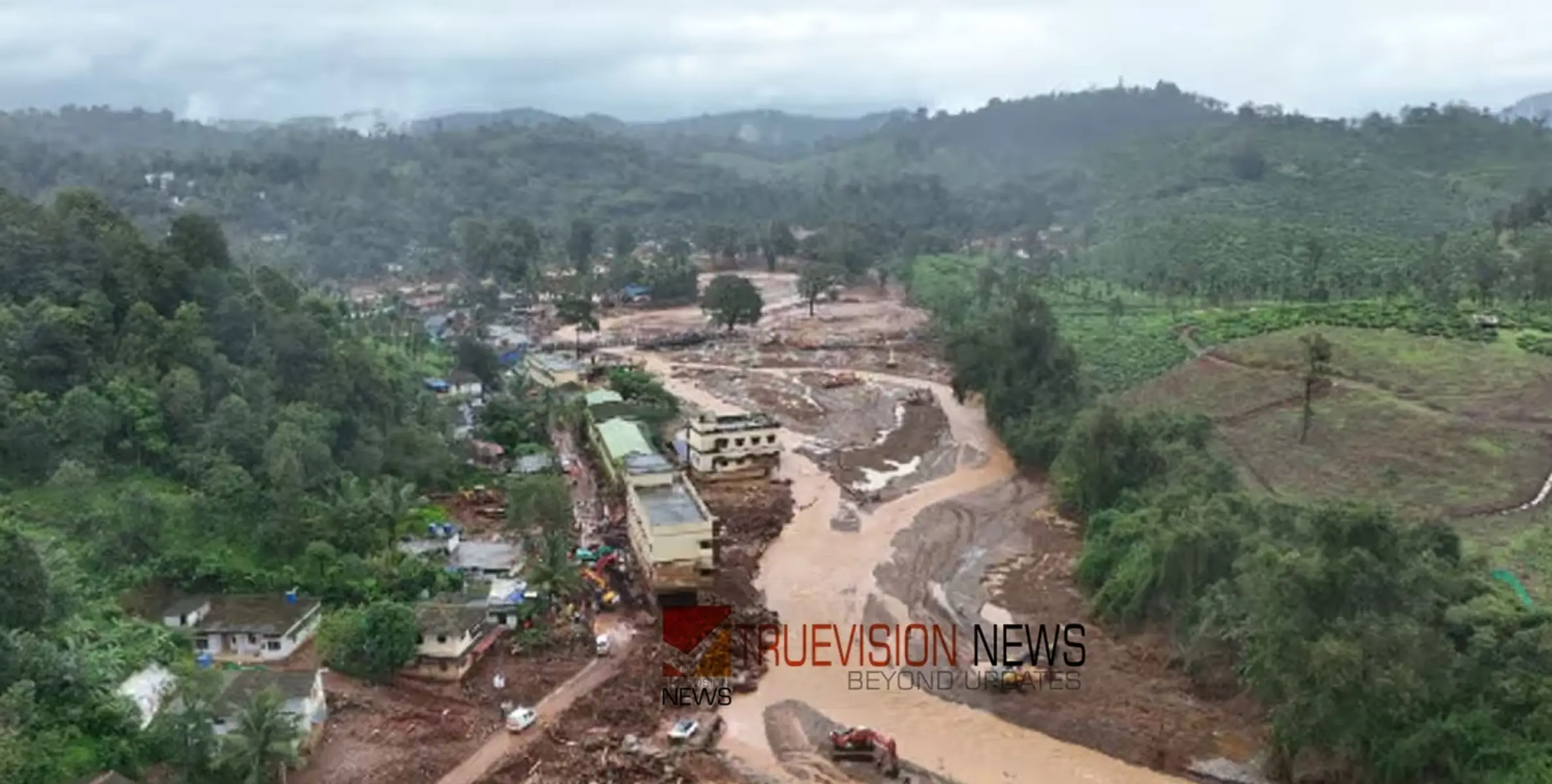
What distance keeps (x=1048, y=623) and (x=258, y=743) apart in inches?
690

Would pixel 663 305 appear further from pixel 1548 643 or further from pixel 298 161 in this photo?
pixel 1548 643

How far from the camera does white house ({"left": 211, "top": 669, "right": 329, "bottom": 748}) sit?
21297 millimetres

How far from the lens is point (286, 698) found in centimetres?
2197

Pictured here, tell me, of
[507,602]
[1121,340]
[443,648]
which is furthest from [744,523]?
[1121,340]

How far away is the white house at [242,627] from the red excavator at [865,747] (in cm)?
1153

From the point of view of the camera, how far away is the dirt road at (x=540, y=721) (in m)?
22.4

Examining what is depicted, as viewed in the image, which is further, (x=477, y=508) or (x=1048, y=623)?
(x=477, y=508)

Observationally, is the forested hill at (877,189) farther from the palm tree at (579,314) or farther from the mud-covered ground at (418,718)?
the mud-covered ground at (418,718)

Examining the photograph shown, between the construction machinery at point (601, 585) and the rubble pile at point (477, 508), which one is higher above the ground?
the rubble pile at point (477, 508)

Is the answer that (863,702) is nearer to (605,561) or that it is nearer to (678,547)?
(678,547)

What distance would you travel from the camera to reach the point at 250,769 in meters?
19.8

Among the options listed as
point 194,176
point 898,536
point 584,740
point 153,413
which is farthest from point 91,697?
point 194,176

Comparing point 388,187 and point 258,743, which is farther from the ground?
point 388,187

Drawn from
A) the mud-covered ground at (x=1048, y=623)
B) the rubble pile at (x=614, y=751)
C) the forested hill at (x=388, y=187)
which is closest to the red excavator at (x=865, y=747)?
the rubble pile at (x=614, y=751)
